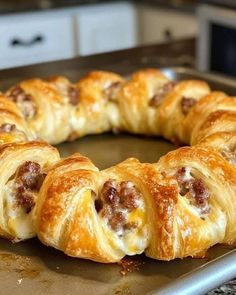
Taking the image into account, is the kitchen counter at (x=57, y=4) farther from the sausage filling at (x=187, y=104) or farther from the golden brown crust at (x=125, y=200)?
the golden brown crust at (x=125, y=200)

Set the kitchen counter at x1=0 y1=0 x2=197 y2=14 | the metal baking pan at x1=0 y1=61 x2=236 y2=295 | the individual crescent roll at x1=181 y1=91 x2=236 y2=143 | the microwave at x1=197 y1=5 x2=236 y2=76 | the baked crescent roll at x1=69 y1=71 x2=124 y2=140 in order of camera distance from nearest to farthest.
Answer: the metal baking pan at x1=0 y1=61 x2=236 y2=295, the individual crescent roll at x1=181 y1=91 x2=236 y2=143, the baked crescent roll at x1=69 y1=71 x2=124 y2=140, the microwave at x1=197 y1=5 x2=236 y2=76, the kitchen counter at x1=0 y1=0 x2=197 y2=14

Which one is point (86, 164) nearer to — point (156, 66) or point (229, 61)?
point (156, 66)

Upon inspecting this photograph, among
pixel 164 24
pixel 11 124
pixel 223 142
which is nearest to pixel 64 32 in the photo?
pixel 164 24

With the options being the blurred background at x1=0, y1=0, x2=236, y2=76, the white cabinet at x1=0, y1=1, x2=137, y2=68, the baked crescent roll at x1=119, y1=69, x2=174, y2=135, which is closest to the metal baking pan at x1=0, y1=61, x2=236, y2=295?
the baked crescent roll at x1=119, y1=69, x2=174, y2=135

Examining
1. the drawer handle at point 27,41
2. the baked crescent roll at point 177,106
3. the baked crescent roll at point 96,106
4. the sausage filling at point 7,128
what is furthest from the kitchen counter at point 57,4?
the sausage filling at point 7,128

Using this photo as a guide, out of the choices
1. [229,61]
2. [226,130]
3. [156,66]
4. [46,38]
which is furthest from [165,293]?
[46,38]

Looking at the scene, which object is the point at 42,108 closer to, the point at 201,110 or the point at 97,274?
the point at 201,110

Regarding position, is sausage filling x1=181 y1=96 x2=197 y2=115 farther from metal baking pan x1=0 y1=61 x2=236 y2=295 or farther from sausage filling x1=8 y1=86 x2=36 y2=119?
metal baking pan x1=0 y1=61 x2=236 y2=295
